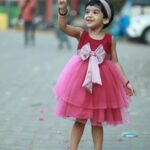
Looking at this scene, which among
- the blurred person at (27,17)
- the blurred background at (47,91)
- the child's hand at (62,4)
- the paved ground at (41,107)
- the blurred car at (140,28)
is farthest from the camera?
the blurred car at (140,28)

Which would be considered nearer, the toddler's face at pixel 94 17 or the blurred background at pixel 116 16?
the toddler's face at pixel 94 17

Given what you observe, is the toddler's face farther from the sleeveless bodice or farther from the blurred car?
the blurred car

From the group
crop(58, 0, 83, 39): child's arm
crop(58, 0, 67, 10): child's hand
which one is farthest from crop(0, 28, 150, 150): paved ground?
crop(58, 0, 67, 10): child's hand

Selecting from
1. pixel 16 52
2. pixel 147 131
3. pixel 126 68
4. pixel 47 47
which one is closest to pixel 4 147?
pixel 147 131

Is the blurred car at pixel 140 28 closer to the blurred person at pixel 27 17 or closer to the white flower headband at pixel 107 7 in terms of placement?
the blurred person at pixel 27 17

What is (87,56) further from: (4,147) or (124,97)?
(4,147)

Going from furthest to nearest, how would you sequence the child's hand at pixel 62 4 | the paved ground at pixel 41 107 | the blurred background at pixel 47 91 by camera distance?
the blurred background at pixel 47 91 < the paved ground at pixel 41 107 < the child's hand at pixel 62 4

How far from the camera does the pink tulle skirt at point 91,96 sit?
562 cm

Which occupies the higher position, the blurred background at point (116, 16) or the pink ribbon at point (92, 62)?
the pink ribbon at point (92, 62)

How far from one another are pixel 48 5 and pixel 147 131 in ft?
84.9

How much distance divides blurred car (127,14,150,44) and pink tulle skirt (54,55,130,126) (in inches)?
747

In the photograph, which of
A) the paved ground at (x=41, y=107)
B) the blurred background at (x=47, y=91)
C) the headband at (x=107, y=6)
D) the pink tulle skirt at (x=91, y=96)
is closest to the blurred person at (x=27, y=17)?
the blurred background at (x=47, y=91)

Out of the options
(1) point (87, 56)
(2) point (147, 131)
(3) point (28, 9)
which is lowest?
(3) point (28, 9)

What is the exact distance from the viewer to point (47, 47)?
69.5ft
